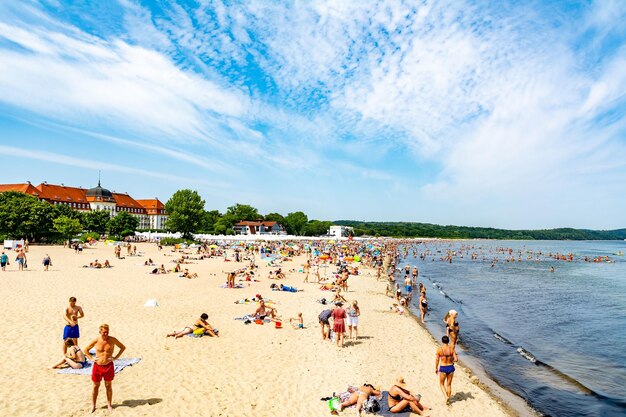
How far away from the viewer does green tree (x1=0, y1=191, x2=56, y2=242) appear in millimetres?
44469

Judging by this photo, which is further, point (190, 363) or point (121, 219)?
point (121, 219)

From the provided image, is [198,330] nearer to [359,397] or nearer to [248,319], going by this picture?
[248,319]

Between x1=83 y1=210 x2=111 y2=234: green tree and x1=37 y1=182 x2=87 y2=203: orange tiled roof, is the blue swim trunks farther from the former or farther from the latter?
x1=37 y1=182 x2=87 y2=203: orange tiled roof

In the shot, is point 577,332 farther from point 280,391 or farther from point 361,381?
point 280,391

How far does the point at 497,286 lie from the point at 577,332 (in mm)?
14783

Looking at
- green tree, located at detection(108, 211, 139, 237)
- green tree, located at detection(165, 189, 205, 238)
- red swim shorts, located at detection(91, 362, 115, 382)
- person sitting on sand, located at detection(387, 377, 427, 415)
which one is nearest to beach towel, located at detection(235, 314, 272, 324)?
person sitting on sand, located at detection(387, 377, 427, 415)

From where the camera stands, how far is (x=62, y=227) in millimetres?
46312

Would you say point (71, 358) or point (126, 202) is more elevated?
point (126, 202)

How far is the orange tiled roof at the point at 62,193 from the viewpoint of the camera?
86.6 m

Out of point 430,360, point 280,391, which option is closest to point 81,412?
point 280,391

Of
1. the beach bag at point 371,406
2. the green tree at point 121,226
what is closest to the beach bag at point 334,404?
the beach bag at point 371,406

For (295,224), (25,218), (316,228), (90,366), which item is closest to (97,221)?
(25,218)

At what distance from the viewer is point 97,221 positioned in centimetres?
6931

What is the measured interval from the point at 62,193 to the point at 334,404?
342 ft
